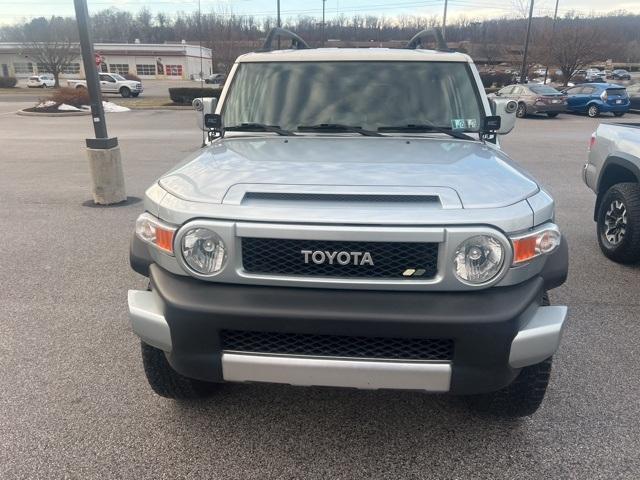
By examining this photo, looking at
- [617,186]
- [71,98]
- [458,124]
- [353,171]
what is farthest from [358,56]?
[71,98]

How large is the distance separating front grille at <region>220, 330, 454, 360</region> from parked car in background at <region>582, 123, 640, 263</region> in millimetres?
3680

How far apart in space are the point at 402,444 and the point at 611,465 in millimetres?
982

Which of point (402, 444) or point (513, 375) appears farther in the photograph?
point (402, 444)

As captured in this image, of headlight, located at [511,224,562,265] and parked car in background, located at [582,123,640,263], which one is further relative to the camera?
parked car in background, located at [582,123,640,263]

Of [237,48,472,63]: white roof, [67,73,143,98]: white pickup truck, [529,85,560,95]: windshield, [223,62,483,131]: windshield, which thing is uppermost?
[237,48,472,63]: white roof

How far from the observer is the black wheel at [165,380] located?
2748mm

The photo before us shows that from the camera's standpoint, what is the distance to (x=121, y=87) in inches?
1481

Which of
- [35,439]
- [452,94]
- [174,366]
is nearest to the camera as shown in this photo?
[174,366]

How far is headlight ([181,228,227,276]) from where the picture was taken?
7.55ft

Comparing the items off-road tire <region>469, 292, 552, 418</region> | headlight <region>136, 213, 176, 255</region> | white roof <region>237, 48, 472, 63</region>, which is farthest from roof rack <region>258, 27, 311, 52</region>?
off-road tire <region>469, 292, 552, 418</region>

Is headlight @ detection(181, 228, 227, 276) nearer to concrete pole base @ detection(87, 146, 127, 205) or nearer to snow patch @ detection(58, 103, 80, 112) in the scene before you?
concrete pole base @ detection(87, 146, 127, 205)

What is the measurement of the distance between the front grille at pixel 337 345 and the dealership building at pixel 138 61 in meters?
79.1

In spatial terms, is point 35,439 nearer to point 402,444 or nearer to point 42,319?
point 42,319

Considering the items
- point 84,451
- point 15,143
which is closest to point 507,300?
point 84,451
